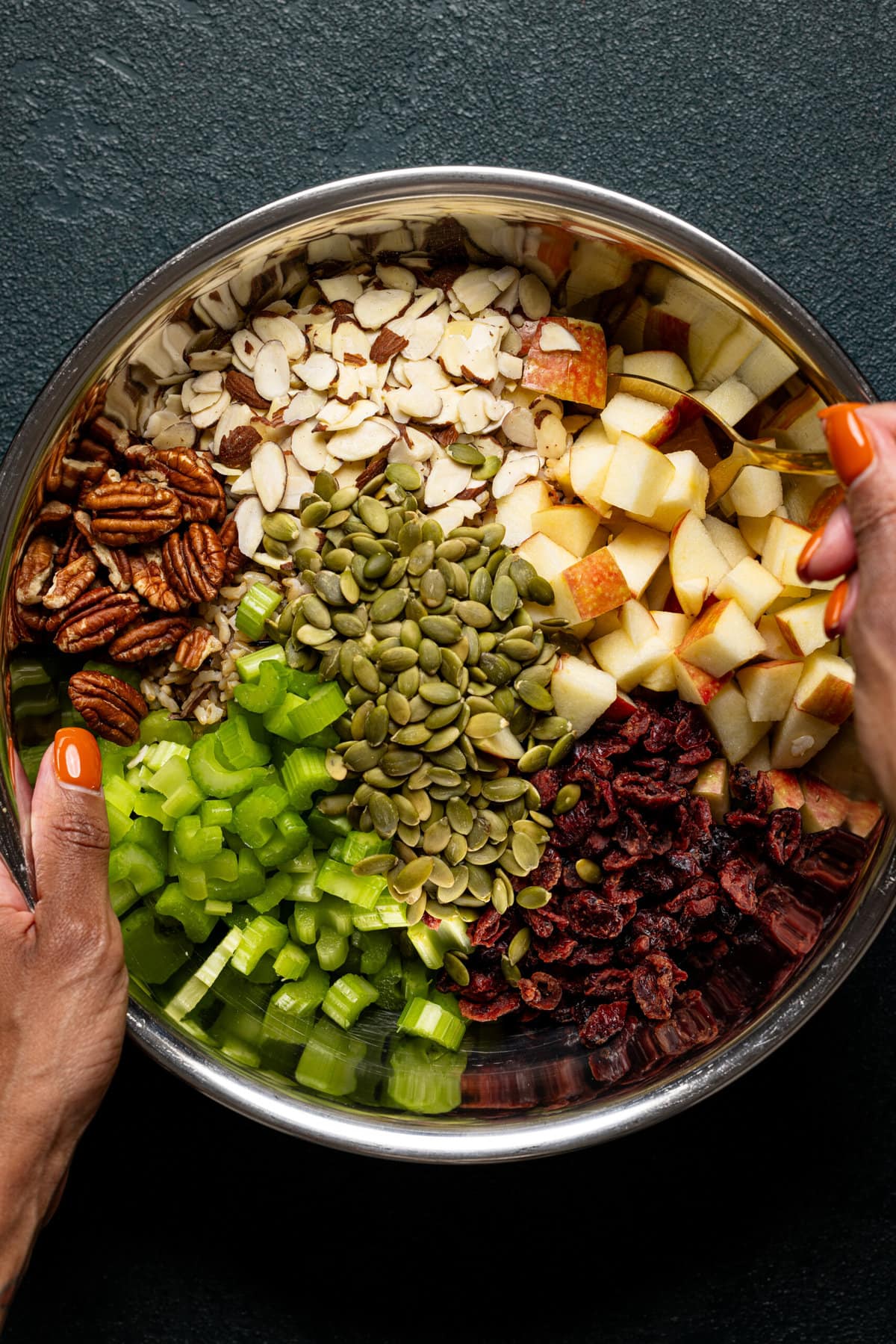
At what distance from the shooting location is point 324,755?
4.37ft

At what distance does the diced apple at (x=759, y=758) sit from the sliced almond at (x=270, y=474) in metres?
0.68

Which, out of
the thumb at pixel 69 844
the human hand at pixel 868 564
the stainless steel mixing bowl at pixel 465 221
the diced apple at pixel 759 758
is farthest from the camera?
the diced apple at pixel 759 758

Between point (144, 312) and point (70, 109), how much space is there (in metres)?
0.48

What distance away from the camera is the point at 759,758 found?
4.48ft

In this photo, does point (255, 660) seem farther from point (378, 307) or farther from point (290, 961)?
point (378, 307)

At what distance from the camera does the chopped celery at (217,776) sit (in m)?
1.28

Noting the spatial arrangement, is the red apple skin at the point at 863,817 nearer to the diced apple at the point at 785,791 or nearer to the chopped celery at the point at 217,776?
the diced apple at the point at 785,791

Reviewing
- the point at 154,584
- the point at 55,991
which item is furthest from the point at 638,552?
the point at 55,991

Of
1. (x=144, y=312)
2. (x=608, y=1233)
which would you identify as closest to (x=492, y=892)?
(x=608, y=1233)

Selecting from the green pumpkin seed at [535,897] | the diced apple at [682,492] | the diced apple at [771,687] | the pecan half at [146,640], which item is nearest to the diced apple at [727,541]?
the diced apple at [682,492]

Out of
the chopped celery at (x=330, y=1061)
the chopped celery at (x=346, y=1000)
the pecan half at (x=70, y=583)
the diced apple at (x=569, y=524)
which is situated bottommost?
the chopped celery at (x=330, y=1061)

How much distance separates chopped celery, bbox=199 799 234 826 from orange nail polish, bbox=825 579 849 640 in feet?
2.33

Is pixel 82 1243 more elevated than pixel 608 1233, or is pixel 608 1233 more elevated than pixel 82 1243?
pixel 608 1233

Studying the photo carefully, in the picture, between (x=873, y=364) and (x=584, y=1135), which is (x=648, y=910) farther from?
(x=873, y=364)
